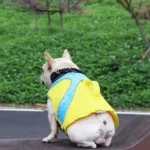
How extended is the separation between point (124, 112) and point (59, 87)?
5756mm

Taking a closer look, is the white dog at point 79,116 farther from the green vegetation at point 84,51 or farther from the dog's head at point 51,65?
the green vegetation at point 84,51

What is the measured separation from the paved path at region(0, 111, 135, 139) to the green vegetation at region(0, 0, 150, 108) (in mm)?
Result: 817

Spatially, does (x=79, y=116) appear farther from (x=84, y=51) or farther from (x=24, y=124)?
(x=84, y=51)

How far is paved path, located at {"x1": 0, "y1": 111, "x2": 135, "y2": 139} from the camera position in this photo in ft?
32.6

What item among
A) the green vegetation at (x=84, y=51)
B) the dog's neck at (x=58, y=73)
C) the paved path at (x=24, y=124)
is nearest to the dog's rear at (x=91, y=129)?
the dog's neck at (x=58, y=73)

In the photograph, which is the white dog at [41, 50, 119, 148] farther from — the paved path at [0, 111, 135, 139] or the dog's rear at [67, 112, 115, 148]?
the paved path at [0, 111, 135, 139]

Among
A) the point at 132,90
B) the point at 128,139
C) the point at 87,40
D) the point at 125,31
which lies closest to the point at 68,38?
the point at 87,40

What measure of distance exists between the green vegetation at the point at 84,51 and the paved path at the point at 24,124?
817 mm

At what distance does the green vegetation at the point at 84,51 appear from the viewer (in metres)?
12.6

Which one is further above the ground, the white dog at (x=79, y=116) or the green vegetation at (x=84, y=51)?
the white dog at (x=79, y=116)

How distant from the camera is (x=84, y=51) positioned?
15141mm

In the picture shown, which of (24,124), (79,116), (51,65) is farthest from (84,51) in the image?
(79,116)

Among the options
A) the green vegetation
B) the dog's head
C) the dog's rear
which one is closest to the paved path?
the green vegetation

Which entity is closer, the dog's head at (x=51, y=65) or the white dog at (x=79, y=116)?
the white dog at (x=79, y=116)
